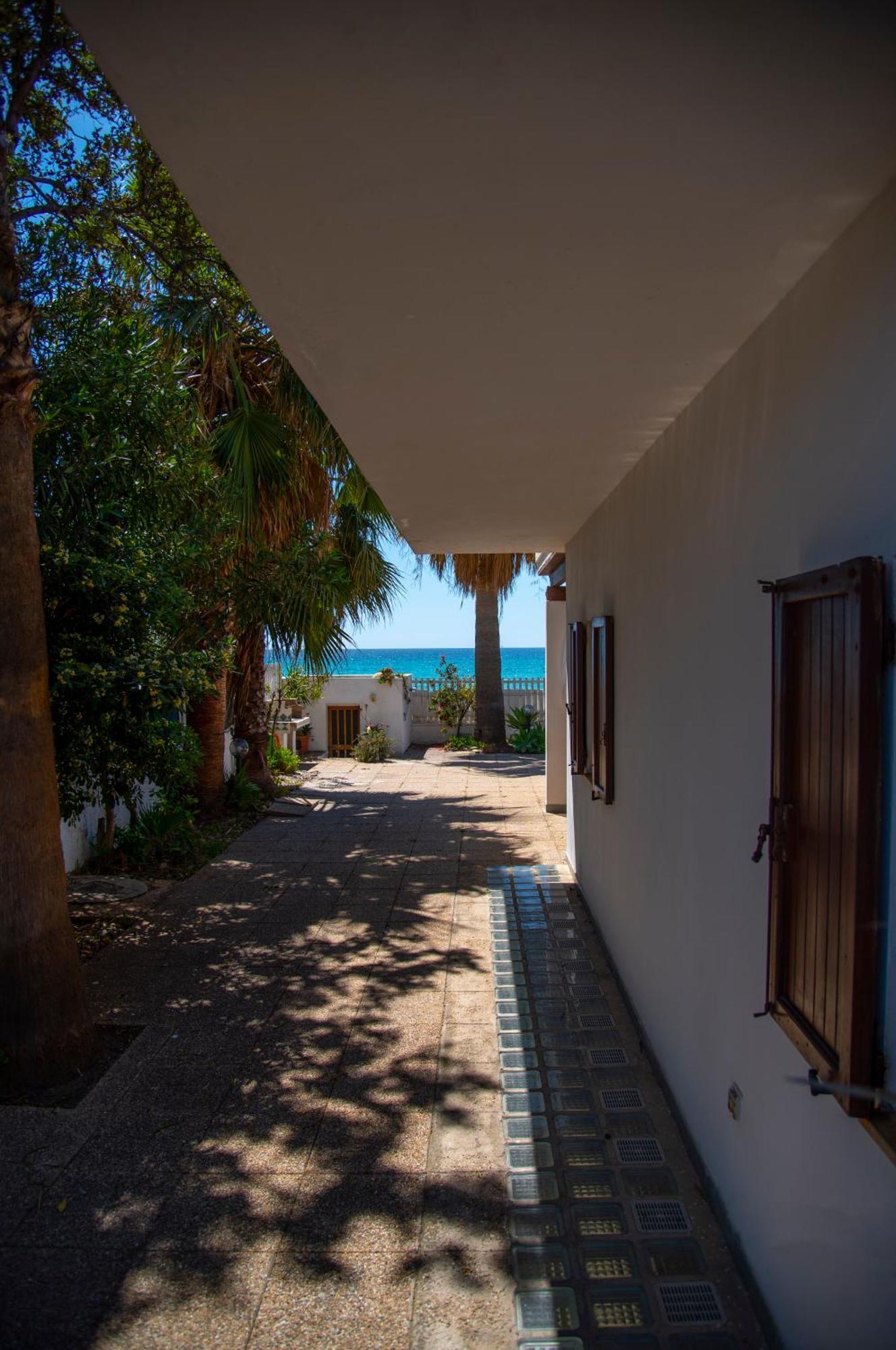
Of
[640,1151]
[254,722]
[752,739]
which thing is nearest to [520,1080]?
[640,1151]

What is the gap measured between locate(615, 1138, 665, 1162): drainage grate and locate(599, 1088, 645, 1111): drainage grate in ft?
0.69

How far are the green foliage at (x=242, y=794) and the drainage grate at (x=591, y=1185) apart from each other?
6.70m

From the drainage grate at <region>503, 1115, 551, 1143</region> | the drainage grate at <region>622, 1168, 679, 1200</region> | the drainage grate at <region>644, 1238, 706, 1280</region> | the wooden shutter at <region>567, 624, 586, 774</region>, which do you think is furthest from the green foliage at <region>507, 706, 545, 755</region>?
the drainage grate at <region>644, 1238, 706, 1280</region>

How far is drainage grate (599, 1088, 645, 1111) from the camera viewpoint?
319 centimetres

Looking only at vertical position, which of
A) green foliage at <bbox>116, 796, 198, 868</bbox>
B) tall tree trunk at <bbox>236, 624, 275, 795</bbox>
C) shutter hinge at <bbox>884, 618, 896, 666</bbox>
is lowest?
green foliage at <bbox>116, 796, 198, 868</bbox>

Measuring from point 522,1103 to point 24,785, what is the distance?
239 cm

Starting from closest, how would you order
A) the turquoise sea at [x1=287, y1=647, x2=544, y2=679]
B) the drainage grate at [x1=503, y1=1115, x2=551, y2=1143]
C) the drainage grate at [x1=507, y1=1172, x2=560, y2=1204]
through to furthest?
the drainage grate at [x1=507, y1=1172, x2=560, y2=1204]
the drainage grate at [x1=503, y1=1115, x2=551, y2=1143]
the turquoise sea at [x1=287, y1=647, x2=544, y2=679]

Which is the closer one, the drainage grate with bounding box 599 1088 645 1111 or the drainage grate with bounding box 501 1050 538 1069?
the drainage grate with bounding box 599 1088 645 1111

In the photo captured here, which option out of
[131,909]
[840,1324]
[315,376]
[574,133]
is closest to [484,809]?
[131,909]

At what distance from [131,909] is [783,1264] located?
4.85m

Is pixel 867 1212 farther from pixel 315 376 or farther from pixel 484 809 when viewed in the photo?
pixel 484 809

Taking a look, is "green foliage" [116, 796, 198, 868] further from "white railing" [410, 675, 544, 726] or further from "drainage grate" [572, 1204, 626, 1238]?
"white railing" [410, 675, 544, 726]

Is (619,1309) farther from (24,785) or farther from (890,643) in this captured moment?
(24,785)

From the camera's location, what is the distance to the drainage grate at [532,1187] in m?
2.65
